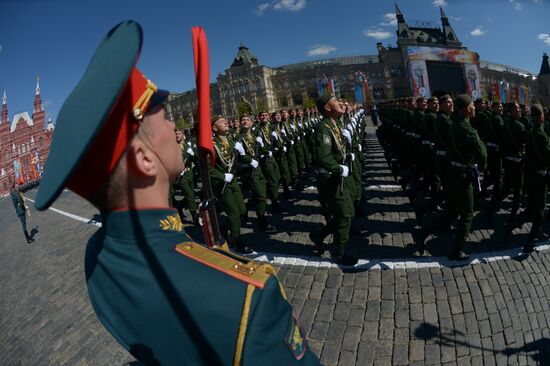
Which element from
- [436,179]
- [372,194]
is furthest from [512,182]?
[372,194]

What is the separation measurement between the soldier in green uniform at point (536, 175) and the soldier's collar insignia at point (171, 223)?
513 cm

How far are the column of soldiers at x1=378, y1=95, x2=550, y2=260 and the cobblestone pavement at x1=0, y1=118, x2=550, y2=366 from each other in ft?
1.30

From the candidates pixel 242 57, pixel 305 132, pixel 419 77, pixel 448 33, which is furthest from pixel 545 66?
pixel 305 132

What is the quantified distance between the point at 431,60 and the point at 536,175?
210 feet

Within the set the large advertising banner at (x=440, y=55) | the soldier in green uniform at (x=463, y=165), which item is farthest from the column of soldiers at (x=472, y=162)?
the large advertising banner at (x=440, y=55)

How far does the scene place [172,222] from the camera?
3.53 feet

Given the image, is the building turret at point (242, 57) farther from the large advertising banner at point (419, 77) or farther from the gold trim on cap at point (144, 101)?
the gold trim on cap at point (144, 101)

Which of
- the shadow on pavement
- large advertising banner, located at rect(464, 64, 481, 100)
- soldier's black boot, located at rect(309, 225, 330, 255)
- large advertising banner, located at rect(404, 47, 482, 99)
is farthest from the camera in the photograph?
large advertising banner, located at rect(464, 64, 481, 100)

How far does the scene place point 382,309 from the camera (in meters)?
3.60

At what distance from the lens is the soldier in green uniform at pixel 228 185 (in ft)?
18.1

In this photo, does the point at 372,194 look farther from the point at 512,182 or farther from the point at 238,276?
the point at 238,276

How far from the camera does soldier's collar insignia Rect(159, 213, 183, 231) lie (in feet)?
3.39

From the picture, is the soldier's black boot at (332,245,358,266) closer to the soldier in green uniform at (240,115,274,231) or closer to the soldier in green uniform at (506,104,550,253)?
the soldier in green uniform at (240,115,274,231)

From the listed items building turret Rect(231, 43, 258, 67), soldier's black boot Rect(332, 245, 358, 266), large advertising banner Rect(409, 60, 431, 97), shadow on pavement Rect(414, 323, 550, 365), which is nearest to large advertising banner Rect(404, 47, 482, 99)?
large advertising banner Rect(409, 60, 431, 97)
